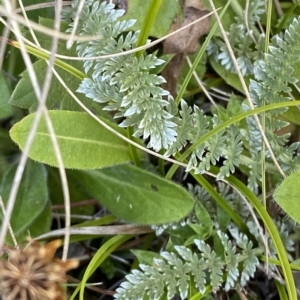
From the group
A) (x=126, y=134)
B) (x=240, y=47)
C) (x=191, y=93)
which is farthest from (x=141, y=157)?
(x=240, y=47)

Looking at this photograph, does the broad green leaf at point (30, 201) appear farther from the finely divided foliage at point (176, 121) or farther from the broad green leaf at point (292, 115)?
the broad green leaf at point (292, 115)

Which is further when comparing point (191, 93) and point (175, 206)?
point (191, 93)

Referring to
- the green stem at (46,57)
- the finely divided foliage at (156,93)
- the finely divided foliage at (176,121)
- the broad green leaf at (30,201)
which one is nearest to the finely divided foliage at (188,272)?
the finely divided foliage at (176,121)

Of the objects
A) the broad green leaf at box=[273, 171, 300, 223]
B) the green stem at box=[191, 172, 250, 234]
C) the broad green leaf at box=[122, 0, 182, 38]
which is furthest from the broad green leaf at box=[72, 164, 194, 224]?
the broad green leaf at box=[122, 0, 182, 38]

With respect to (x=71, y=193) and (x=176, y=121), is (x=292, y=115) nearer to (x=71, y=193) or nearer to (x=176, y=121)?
(x=176, y=121)

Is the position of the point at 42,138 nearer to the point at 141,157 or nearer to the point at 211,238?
the point at 141,157

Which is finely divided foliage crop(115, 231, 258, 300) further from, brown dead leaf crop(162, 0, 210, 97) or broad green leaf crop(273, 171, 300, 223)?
brown dead leaf crop(162, 0, 210, 97)

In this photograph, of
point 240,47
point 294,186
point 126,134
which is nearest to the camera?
point 294,186
